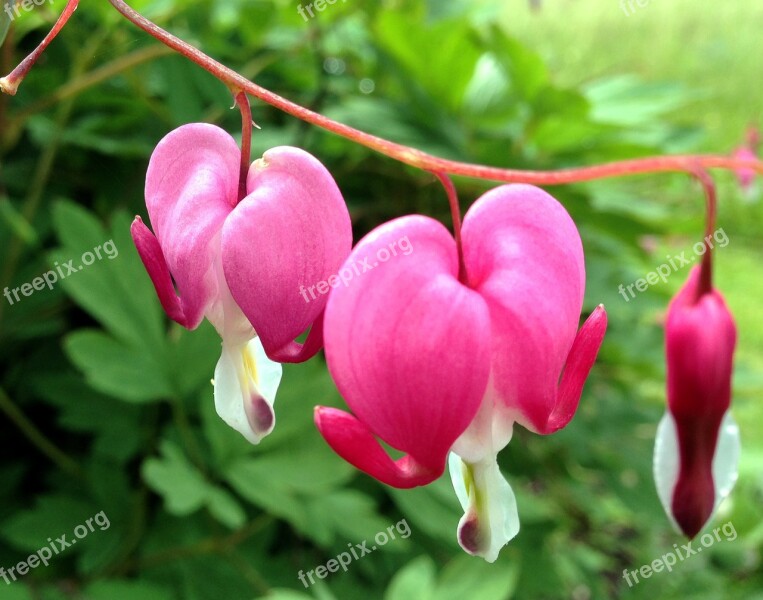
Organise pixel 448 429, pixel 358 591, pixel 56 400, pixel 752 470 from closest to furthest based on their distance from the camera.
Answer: pixel 448 429 < pixel 56 400 < pixel 358 591 < pixel 752 470

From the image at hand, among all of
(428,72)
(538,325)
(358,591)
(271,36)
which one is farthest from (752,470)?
(538,325)

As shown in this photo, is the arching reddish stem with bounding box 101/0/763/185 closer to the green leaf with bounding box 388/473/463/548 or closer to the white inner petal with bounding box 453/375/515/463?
the white inner petal with bounding box 453/375/515/463

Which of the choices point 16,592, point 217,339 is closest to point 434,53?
point 217,339

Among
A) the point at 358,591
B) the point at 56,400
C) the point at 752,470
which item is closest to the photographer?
the point at 56,400

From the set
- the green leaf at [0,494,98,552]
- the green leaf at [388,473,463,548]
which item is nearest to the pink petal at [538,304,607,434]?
the green leaf at [388,473,463,548]

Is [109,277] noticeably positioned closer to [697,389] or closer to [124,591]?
[124,591]

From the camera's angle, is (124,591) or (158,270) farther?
(124,591)

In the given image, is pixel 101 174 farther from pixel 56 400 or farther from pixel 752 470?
pixel 752 470
